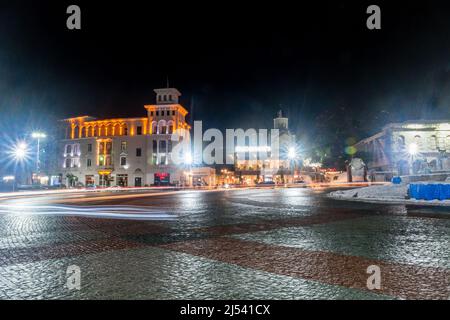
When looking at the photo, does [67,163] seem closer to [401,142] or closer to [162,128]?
[162,128]

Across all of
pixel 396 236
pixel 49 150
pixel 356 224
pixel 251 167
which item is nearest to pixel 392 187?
pixel 356 224

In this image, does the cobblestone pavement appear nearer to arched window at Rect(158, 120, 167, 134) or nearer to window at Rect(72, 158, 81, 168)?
arched window at Rect(158, 120, 167, 134)

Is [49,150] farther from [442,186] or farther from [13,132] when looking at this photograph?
[442,186]

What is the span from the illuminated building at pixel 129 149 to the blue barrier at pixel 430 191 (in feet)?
152

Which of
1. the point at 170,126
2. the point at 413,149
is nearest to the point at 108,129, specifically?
the point at 170,126

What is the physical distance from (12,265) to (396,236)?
869 centimetres

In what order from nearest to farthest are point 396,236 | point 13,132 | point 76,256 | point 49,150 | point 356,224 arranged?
point 76,256
point 396,236
point 356,224
point 13,132
point 49,150

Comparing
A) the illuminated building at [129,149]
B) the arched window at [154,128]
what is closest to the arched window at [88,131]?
the illuminated building at [129,149]

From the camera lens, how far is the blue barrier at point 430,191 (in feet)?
57.9

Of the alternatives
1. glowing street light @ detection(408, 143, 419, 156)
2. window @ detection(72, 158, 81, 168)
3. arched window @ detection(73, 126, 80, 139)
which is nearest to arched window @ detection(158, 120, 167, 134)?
arched window @ detection(73, 126, 80, 139)

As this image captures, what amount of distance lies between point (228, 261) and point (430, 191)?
17247 millimetres

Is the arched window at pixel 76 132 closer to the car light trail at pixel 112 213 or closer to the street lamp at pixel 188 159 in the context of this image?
the street lamp at pixel 188 159

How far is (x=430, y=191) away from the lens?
18.1 meters
